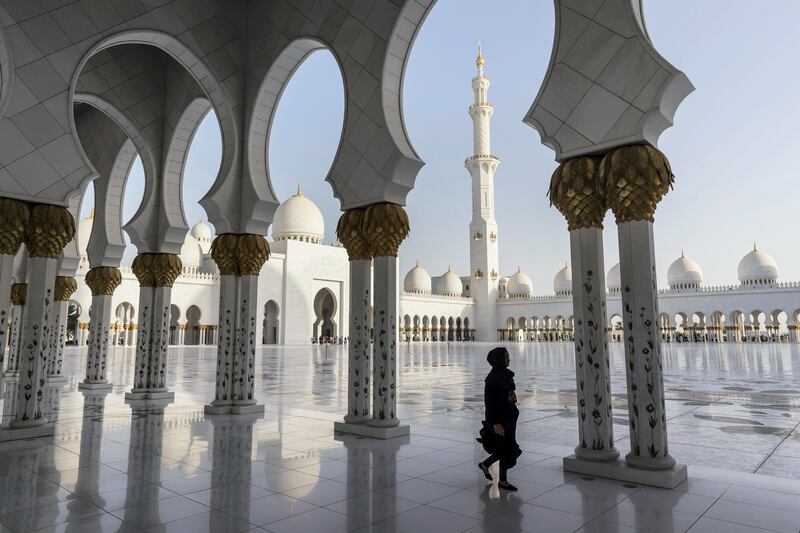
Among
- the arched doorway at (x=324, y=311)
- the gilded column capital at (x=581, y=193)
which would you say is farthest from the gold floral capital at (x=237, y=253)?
the arched doorway at (x=324, y=311)

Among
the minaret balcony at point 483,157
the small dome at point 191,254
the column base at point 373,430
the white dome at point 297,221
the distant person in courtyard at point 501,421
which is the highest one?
the minaret balcony at point 483,157

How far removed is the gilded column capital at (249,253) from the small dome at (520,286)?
1333 inches

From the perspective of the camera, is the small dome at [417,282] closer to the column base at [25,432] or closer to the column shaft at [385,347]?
the column shaft at [385,347]

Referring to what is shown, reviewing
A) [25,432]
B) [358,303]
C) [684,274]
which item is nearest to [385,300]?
[358,303]

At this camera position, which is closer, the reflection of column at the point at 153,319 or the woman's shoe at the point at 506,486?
the woman's shoe at the point at 506,486

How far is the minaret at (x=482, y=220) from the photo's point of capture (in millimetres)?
31312

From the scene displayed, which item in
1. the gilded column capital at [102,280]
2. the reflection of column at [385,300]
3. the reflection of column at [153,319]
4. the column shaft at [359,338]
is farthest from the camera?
the gilded column capital at [102,280]

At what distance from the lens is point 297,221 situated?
29172mm

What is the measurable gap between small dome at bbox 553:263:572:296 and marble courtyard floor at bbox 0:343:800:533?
3125cm

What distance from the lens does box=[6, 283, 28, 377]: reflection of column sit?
9618 mm

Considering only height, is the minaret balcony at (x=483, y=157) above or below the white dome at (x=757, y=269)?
above

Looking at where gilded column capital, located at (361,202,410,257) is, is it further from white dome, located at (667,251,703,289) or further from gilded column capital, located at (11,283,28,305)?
white dome, located at (667,251,703,289)

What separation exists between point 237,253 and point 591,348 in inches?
156

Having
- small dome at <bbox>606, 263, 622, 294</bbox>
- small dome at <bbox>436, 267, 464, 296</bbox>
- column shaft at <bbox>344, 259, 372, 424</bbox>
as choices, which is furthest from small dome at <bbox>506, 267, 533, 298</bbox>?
column shaft at <bbox>344, 259, 372, 424</bbox>
